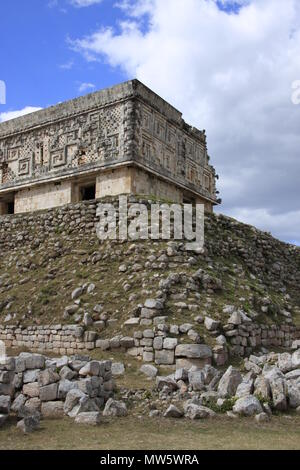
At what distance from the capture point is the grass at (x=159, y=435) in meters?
6.16

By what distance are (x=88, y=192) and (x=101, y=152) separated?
2.39 meters

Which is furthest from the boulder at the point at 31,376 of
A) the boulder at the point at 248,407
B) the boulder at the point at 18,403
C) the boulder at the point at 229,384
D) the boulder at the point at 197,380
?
the boulder at the point at 248,407

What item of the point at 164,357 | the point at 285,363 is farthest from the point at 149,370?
the point at 285,363

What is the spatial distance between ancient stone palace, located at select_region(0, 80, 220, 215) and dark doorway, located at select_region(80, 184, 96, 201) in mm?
41

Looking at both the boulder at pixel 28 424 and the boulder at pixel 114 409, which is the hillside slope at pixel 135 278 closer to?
the boulder at pixel 114 409

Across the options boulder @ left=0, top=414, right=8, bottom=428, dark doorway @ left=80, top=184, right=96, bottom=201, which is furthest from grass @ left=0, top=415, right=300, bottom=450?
dark doorway @ left=80, top=184, right=96, bottom=201

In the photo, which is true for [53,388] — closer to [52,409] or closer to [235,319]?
[52,409]

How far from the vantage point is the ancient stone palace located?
709 inches

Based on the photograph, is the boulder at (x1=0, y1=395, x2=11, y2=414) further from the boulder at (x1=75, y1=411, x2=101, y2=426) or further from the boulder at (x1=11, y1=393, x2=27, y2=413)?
the boulder at (x1=75, y1=411, x2=101, y2=426)

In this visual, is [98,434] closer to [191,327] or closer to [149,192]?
[191,327]

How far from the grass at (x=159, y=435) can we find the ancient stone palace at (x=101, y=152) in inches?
439

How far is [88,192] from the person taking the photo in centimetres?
2023

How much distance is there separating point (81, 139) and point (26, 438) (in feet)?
45.8
